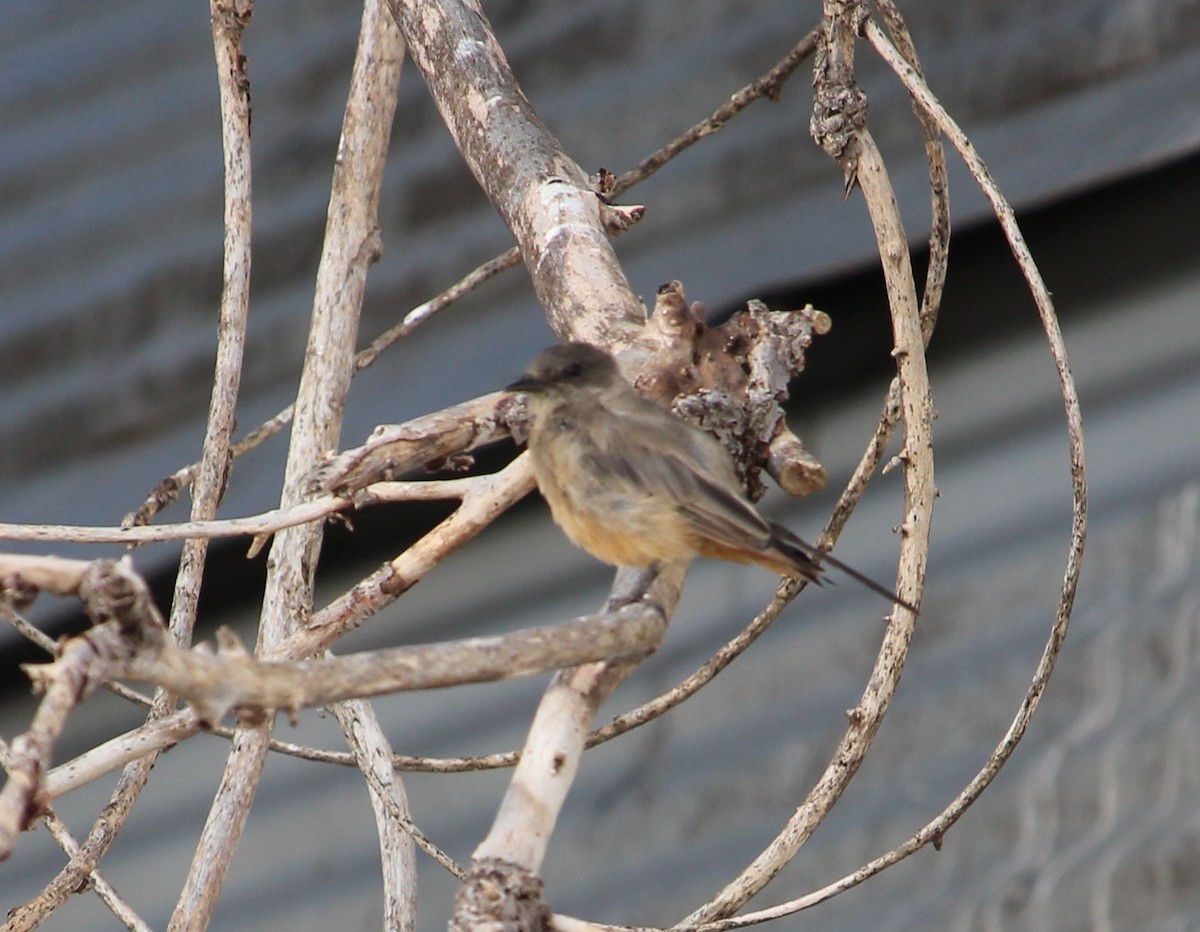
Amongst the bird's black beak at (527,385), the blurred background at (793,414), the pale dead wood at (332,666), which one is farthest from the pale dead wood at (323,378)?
the blurred background at (793,414)

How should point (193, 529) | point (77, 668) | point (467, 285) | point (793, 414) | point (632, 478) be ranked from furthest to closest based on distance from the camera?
point (793, 414)
point (467, 285)
point (632, 478)
point (193, 529)
point (77, 668)

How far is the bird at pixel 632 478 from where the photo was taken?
2.57m

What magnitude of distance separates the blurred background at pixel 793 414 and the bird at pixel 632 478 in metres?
2.38

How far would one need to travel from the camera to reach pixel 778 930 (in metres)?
5.40

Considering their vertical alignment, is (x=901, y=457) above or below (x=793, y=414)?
below

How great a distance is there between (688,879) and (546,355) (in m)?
2.93

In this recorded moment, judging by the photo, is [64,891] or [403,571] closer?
[403,571]

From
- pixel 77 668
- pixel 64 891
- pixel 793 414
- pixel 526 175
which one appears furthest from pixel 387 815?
pixel 793 414

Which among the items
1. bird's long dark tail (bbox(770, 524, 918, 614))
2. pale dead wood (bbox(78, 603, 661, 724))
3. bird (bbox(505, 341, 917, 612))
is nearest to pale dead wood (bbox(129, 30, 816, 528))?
bird (bbox(505, 341, 917, 612))

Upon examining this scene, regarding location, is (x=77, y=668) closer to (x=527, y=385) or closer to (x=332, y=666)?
(x=332, y=666)

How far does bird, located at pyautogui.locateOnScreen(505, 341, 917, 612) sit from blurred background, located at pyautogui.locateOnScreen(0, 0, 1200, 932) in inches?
93.5

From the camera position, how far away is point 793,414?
5492mm

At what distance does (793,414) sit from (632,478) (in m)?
2.79

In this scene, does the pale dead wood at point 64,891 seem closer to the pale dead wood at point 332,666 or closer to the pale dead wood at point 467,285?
the pale dead wood at point 467,285
